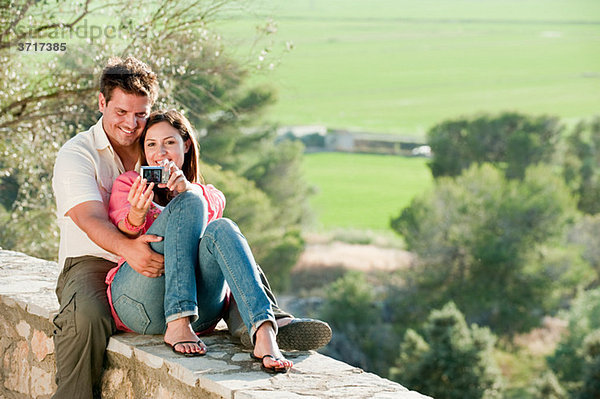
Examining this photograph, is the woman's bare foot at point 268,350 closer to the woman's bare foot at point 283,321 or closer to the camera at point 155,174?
the woman's bare foot at point 283,321

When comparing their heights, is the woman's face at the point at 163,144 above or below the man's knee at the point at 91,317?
above

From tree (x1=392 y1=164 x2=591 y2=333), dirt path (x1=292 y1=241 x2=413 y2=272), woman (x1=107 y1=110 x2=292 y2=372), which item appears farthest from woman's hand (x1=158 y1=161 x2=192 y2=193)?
dirt path (x1=292 y1=241 x2=413 y2=272)

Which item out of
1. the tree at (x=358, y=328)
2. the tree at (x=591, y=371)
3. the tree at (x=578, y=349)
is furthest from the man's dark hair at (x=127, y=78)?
the tree at (x=358, y=328)

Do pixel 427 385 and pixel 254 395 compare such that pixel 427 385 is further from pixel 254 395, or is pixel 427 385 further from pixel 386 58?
pixel 386 58

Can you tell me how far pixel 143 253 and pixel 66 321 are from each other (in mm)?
386

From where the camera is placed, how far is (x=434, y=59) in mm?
53781

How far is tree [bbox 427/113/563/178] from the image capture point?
2659 centimetres

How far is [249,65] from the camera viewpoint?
6875 millimetres

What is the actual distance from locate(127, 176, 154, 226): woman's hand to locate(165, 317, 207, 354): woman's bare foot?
0.35m

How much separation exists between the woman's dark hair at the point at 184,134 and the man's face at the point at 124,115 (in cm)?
5

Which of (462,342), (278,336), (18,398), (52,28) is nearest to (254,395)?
(278,336)

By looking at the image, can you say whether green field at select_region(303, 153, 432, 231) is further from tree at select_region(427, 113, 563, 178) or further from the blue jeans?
the blue jeans

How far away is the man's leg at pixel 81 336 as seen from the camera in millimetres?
2604

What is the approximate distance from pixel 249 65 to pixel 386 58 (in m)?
49.7
